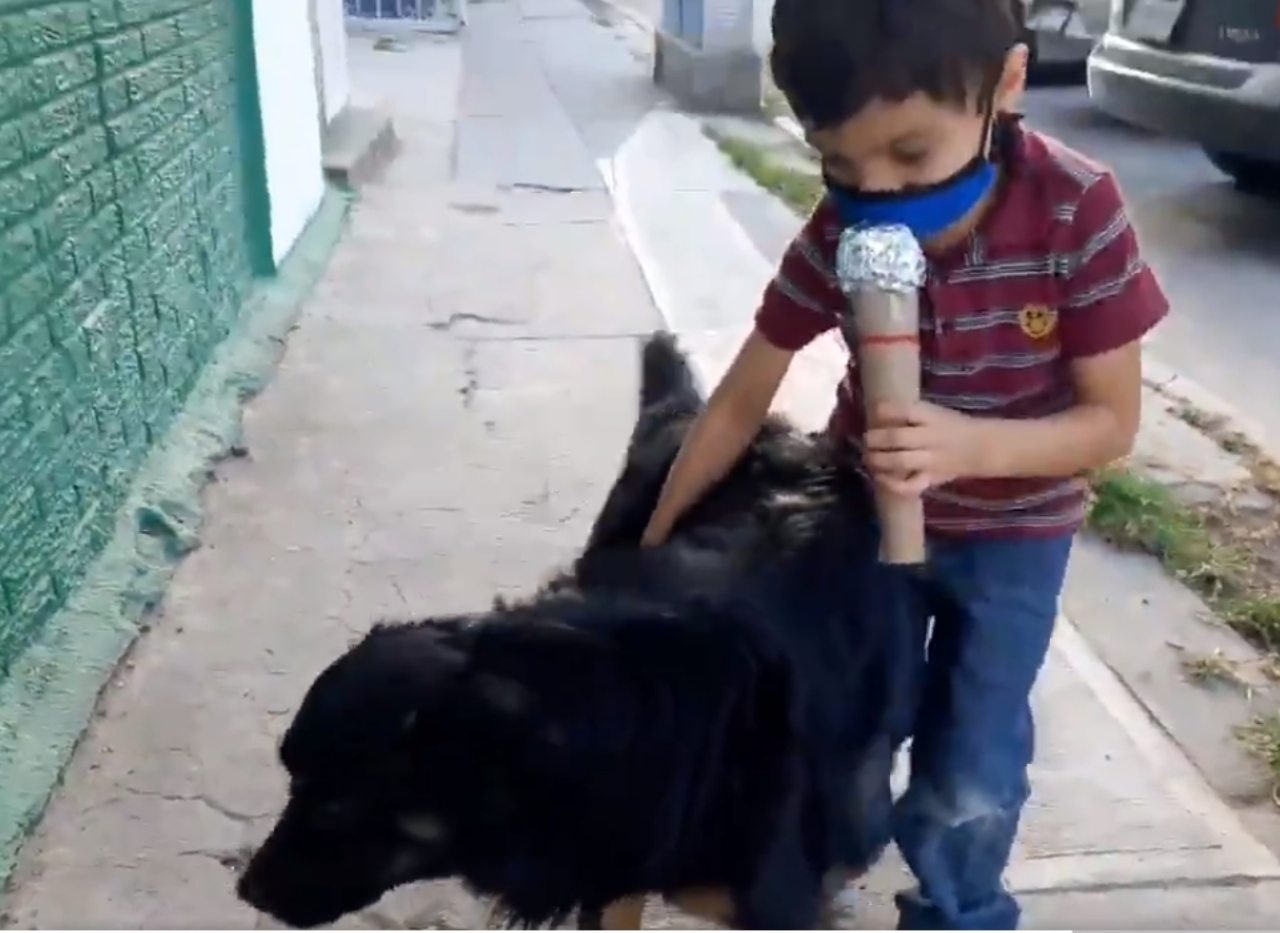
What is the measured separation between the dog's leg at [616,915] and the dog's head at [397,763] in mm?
186

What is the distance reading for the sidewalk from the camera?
2338 mm

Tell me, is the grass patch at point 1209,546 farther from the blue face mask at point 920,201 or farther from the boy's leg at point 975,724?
the blue face mask at point 920,201

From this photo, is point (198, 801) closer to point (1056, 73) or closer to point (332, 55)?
point (332, 55)

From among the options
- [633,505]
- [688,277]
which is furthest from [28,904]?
[688,277]

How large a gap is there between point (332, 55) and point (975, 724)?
6.24m

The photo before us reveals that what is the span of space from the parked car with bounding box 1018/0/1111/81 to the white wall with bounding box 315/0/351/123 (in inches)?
182

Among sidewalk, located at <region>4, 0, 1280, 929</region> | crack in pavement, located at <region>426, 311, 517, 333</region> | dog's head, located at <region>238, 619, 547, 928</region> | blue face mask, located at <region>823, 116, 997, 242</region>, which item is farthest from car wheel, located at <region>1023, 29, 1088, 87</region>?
dog's head, located at <region>238, 619, 547, 928</region>

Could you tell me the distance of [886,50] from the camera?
136 centimetres

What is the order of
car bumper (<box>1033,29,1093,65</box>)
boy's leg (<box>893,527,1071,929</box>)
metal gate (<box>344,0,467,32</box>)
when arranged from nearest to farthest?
boy's leg (<box>893,527,1071,929</box>) → car bumper (<box>1033,29,1093,65</box>) → metal gate (<box>344,0,467,32</box>)

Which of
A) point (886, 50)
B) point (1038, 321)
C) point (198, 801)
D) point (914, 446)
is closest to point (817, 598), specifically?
point (914, 446)

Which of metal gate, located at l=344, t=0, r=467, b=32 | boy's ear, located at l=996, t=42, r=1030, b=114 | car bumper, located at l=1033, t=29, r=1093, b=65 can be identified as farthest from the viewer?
metal gate, located at l=344, t=0, r=467, b=32

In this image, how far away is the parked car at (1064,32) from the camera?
31.7 feet

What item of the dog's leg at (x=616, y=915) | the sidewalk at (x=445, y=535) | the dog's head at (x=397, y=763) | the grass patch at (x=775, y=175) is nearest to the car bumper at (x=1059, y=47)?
the grass patch at (x=775, y=175)

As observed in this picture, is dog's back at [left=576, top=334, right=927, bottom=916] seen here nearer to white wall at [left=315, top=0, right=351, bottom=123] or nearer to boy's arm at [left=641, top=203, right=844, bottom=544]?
boy's arm at [left=641, top=203, right=844, bottom=544]
